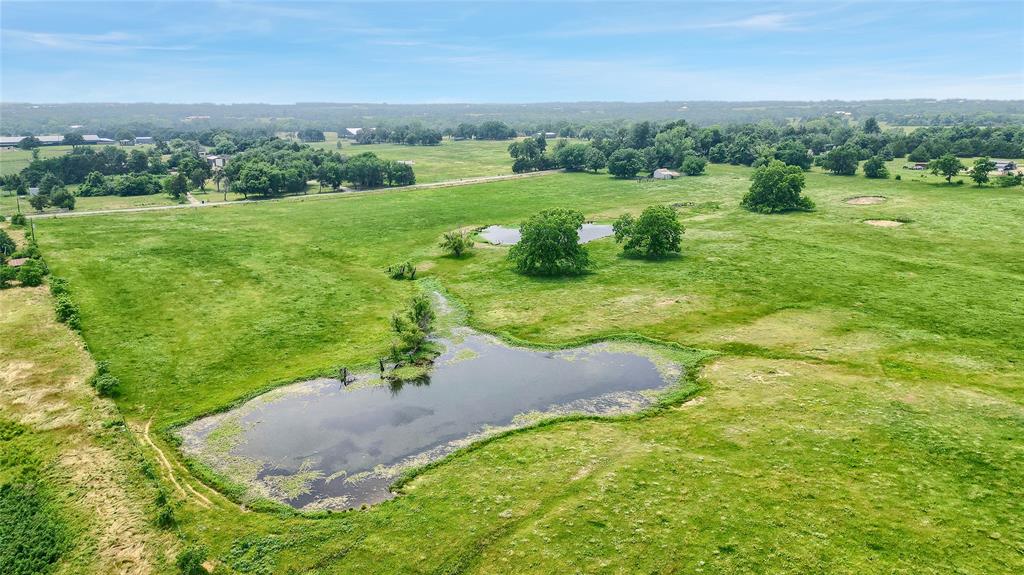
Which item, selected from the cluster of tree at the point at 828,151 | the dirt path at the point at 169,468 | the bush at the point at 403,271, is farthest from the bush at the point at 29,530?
the cluster of tree at the point at 828,151

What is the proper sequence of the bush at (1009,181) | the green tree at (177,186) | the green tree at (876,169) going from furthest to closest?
the green tree at (876,169)
the green tree at (177,186)
the bush at (1009,181)

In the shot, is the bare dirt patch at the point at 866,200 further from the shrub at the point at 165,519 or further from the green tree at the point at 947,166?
the shrub at the point at 165,519

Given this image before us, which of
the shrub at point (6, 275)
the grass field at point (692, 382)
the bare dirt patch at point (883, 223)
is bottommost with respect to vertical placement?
the grass field at point (692, 382)

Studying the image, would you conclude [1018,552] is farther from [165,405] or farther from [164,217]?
[164,217]

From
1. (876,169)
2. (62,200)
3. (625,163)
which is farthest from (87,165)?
(876,169)

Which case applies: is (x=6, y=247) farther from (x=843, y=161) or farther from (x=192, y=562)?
(x=843, y=161)

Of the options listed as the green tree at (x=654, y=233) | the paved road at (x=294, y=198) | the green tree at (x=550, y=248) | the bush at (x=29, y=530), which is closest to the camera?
the bush at (x=29, y=530)
